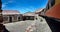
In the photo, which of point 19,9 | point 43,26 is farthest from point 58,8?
point 19,9

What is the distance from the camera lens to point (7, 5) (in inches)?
56.4

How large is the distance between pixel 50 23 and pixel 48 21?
25mm

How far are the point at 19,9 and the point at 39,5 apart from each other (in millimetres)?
184

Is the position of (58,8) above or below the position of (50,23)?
above

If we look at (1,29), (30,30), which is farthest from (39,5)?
(1,29)

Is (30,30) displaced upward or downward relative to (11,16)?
downward

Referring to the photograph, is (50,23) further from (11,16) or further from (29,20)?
(11,16)

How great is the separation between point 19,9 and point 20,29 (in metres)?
0.19

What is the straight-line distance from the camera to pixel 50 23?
1377mm

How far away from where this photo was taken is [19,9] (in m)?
1.45

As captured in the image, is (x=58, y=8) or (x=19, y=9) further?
(x=19, y=9)

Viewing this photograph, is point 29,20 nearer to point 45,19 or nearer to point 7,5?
point 45,19

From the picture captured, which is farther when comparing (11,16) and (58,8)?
(11,16)

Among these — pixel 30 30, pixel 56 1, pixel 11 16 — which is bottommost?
pixel 30 30
